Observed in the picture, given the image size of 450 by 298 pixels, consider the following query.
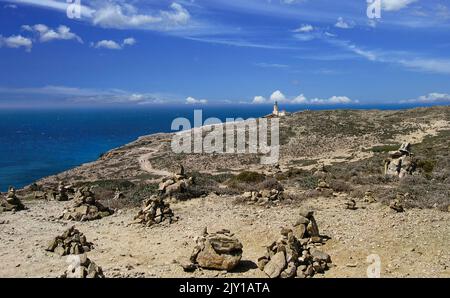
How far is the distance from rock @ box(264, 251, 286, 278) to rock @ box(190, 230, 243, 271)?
3.44ft

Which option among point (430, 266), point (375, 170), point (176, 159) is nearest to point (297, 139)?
point (176, 159)

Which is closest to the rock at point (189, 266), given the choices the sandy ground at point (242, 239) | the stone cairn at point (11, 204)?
the sandy ground at point (242, 239)

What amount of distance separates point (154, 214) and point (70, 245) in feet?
15.9

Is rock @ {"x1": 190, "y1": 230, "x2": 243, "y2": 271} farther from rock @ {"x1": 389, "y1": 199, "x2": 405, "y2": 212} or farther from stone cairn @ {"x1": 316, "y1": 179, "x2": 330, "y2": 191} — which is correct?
stone cairn @ {"x1": 316, "y1": 179, "x2": 330, "y2": 191}

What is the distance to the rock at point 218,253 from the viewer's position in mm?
14219

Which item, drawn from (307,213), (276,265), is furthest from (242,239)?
(276,265)

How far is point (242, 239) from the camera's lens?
694 inches

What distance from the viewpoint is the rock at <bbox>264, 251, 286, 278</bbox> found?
13.6 meters

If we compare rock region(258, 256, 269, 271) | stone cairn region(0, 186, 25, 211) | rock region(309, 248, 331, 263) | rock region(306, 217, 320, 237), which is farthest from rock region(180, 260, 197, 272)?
stone cairn region(0, 186, 25, 211)

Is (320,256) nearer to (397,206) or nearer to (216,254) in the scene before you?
(216,254)

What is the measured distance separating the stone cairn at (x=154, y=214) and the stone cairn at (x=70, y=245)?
362cm

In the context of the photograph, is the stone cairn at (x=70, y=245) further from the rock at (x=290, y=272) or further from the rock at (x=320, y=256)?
the rock at (x=320, y=256)
